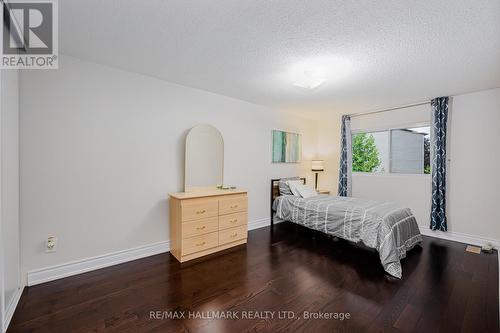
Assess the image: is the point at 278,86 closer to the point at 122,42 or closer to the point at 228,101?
the point at 228,101

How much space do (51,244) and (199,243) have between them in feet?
4.87

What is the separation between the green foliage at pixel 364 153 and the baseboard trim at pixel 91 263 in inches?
161

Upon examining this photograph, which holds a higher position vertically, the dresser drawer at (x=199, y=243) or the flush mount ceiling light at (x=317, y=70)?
the flush mount ceiling light at (x=317, y=70)

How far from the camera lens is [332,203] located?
3.38 m

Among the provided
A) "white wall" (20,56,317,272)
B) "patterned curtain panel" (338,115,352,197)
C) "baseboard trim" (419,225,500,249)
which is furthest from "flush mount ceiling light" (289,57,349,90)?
"baseboard trim" (419,225,500,249)

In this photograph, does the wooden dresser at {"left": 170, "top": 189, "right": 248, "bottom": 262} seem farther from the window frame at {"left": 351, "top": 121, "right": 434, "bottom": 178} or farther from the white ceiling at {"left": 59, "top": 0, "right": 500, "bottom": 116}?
the window frame at {"left": 351, "top": 121, "right": 434, "bottom": 178}

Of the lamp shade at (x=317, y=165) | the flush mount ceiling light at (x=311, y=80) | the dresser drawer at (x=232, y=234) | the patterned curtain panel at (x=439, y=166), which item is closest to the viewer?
the flush mount ceiling light at (x=311, y=80)

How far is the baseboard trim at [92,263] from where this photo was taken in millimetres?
2129

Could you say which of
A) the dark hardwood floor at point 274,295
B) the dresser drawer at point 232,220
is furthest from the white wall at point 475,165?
the dresser drawer at point 232,220

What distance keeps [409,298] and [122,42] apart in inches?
139

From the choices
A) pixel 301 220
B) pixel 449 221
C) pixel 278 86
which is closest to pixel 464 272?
pixel 449 221

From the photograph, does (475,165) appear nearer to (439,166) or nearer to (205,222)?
(439,166)

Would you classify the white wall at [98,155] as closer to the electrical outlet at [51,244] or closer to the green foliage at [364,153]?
the electrical outlet at [51,244]

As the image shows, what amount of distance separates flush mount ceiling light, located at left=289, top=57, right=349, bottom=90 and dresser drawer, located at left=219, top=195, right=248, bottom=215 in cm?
179
